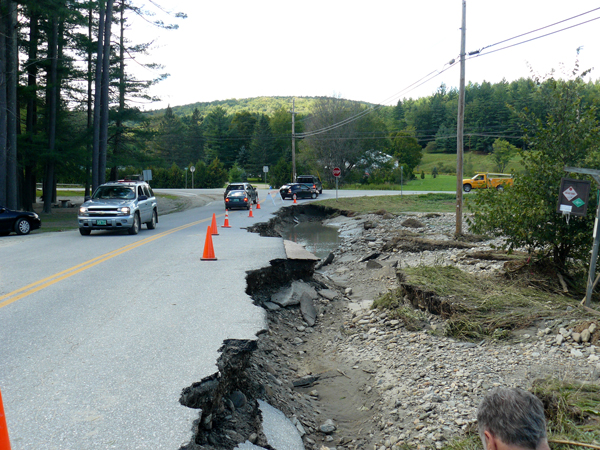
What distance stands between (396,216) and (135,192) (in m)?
16.6

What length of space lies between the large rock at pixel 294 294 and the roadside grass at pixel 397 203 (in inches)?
825

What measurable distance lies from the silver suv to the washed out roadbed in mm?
8193

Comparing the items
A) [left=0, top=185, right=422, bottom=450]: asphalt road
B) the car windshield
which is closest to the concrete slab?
[left=0, top=185, right=422, bottom=450]: asphalt road

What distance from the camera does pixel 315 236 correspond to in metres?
25.5

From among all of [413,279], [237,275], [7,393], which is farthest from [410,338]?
[7,393]

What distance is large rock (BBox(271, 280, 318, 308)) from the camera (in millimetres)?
9828

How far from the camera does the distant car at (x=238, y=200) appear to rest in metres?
31.6

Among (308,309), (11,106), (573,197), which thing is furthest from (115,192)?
(573,197)

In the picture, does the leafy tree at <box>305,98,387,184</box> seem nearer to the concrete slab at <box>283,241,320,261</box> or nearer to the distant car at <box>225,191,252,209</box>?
the distant car at <box>225,191,252,209</box>

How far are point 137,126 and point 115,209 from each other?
→ 25.9 metres

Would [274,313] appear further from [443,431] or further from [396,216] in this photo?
[396,216]

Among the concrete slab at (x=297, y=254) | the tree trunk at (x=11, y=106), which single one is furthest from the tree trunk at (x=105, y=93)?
the concrete slab at (x=297, y=254)

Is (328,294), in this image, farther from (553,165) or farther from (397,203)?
(397,203)

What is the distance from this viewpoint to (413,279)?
32.1 feet
